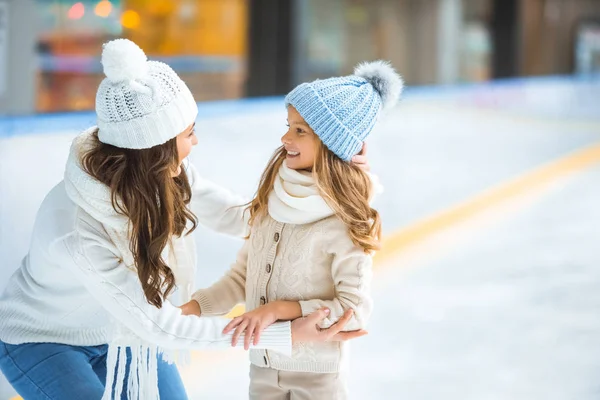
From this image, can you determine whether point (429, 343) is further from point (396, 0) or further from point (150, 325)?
point (396, 0)

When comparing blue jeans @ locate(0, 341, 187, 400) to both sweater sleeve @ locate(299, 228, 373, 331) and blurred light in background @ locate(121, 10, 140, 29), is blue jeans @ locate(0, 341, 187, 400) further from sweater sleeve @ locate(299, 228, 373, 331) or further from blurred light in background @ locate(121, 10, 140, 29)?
blurred light in background @ locate(121, 10, 140, 29)

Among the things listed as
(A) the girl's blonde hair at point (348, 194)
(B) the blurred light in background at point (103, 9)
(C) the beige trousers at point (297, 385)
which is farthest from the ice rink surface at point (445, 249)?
(B) the blurred light in background at point (103, 9)

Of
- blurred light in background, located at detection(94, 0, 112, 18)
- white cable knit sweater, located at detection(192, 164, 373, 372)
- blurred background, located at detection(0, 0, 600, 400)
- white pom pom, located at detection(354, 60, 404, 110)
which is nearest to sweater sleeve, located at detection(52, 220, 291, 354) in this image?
white cable knit sweater, located at detection(192, 164, 373, 372)

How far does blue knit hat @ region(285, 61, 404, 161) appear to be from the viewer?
5.73 ft

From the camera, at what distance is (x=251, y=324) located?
66.6 inches

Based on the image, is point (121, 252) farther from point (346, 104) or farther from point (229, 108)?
point (229, 108)

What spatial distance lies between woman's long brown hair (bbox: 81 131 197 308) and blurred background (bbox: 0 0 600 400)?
Answer: 0.77 m

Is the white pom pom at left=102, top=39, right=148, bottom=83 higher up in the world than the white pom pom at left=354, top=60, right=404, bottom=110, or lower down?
higher up

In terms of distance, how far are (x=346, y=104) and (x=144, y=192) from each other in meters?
0.44

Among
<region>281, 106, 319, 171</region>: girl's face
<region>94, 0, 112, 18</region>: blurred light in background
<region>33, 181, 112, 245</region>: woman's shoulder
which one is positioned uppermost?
<region>94, 0, 112, 18</region>: blurred light in background

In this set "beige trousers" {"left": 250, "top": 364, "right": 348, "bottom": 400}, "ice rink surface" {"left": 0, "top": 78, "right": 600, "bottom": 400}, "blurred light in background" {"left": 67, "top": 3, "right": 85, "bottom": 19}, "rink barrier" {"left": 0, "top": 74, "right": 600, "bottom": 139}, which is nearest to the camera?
"beige trousers" {"left": 250, "top": 364, "right": 348, "bottom": 400}

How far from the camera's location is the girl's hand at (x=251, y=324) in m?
1.69

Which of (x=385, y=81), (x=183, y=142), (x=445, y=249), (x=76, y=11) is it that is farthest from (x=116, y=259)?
(x=445, y=249)

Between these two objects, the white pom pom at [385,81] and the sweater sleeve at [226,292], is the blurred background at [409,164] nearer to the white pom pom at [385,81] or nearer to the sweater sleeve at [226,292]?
the sweater sleeve at [226,292]
